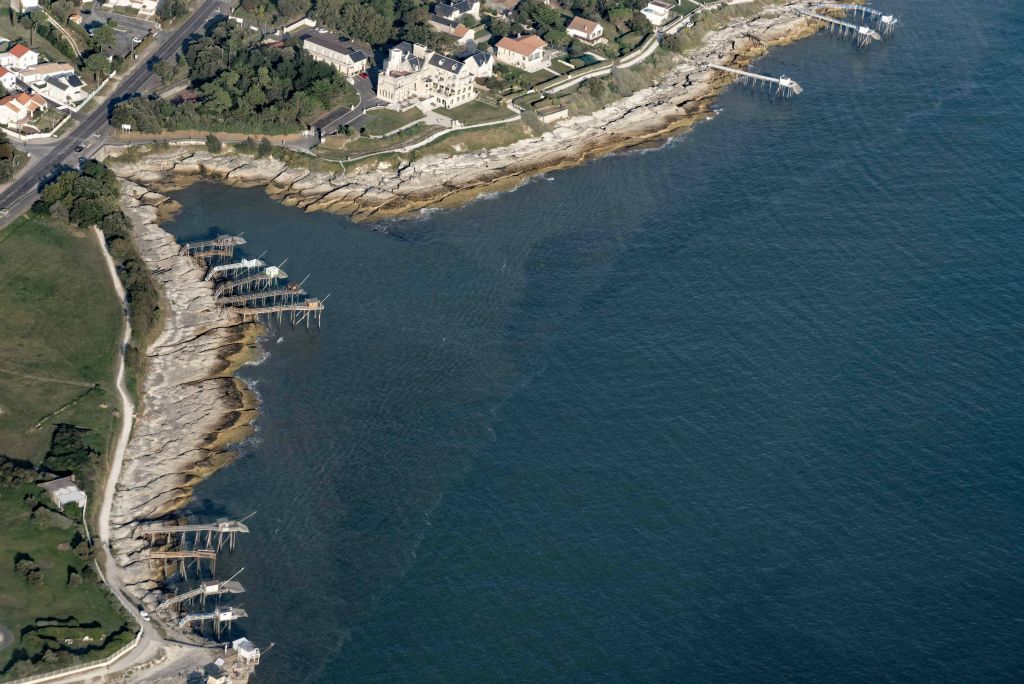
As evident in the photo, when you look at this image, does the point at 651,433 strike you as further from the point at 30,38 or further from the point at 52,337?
the point at 30,38

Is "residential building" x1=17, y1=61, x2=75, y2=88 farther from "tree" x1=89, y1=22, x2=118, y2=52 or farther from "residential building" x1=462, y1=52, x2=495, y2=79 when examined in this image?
"residential building" x1=462, y1=52, x2=495, y2=79

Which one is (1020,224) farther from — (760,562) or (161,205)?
(161,205)

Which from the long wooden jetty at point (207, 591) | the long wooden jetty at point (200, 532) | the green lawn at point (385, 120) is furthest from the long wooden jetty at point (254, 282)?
the long wooden jetty at point (207, 591)

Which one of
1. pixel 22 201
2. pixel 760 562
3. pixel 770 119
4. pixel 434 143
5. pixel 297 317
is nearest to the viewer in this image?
pixel 760 562

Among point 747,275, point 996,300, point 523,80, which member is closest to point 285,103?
point 523,80

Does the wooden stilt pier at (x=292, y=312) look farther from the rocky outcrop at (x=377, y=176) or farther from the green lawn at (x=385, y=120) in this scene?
the green lawn at (x=385, y=120)

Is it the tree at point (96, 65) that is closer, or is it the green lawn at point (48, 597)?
the green lawn at point (48, 597)

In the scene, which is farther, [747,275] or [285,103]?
[285,103]
